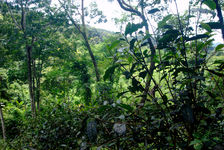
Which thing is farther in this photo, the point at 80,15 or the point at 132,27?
the point at 80,15

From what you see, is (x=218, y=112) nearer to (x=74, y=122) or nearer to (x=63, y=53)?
(x=74, y=122)

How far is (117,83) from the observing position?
6.51 m

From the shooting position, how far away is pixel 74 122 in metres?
1.11

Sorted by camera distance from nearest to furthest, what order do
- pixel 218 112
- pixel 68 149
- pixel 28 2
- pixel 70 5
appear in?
pixel 218 112, pixel 68 149, pixel 28 2, pixel 70 5

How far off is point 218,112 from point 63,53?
6.15 meters

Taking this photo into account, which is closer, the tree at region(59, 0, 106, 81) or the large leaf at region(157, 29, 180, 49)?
the large leaf at region(157, 29, 180, 49)

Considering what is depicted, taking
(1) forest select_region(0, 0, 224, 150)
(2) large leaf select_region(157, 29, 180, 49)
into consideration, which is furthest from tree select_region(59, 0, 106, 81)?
(2) large leaf select_region(157, 29, 180, 49)

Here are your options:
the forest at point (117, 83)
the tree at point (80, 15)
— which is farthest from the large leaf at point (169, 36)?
the tree at point (80, 15)

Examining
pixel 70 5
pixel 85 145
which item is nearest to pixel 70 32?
pixel 70 5

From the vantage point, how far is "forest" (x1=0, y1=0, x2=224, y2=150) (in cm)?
58

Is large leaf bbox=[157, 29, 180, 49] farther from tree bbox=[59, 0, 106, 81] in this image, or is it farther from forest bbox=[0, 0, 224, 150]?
tree bbox=[59, 0, 106, 81]

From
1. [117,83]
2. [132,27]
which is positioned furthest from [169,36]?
[117,83]

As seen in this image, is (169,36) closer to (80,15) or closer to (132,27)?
(132,27)

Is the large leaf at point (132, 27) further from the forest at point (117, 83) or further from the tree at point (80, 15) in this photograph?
the tree at point (80, 15)
